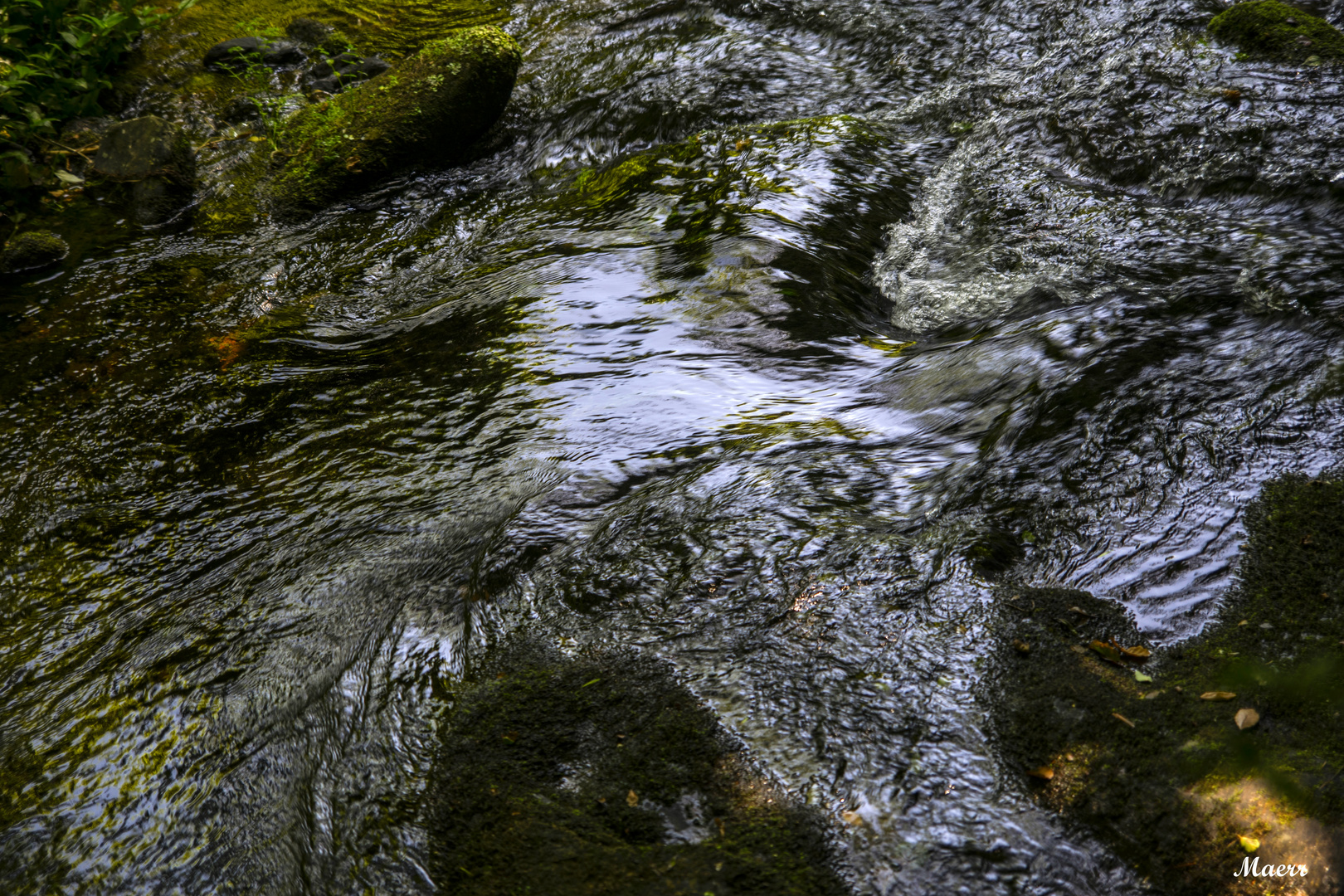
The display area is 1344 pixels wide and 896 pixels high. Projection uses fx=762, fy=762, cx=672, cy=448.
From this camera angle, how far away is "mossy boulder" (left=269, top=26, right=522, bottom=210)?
6.41 metres

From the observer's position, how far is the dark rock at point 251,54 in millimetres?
7574

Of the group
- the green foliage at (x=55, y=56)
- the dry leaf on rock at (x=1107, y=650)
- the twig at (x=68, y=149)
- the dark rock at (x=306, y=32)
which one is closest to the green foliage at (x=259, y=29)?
the dark rock at (x=306, y=32)

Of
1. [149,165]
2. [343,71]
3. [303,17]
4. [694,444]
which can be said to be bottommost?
[694,444]

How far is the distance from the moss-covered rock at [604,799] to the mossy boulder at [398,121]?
527cm

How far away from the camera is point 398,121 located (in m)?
6.64

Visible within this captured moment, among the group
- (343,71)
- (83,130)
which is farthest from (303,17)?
(83,130)

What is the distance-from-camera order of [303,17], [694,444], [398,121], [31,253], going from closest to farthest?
[694,444] < [31,253] < [398,121] < [303,17]

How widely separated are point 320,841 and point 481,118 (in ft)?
20.8

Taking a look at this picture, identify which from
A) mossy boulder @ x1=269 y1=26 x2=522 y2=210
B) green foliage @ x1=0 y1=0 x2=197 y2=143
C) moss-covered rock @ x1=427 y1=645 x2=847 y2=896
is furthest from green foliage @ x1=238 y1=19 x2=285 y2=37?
moss-covered rock @ x1=427 y1=645 x2=847 y2=896

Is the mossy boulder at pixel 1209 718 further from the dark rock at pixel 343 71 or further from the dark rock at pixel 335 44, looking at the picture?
the dark rock at pixel 335 44

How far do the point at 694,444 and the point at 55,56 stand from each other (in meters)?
7.38

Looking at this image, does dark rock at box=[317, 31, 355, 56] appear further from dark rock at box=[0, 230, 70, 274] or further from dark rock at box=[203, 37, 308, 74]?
dark rock at box=[0, 230, 70, 274]

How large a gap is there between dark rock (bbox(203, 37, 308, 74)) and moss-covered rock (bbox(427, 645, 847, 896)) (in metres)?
7.54

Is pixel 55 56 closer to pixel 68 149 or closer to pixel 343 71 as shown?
pixel 68 149
